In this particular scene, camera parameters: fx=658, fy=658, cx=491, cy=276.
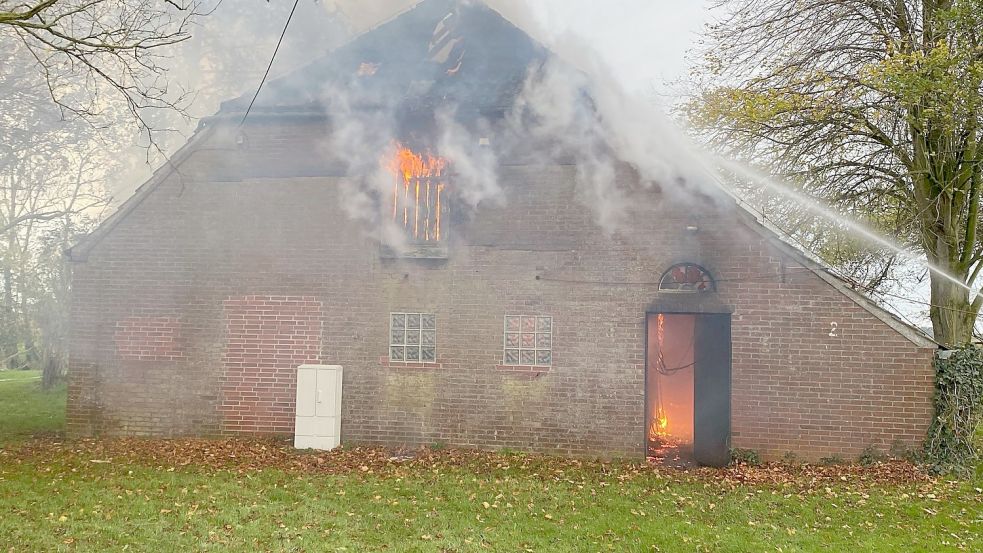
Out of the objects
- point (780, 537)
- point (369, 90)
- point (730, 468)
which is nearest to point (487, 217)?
point (369, 90)

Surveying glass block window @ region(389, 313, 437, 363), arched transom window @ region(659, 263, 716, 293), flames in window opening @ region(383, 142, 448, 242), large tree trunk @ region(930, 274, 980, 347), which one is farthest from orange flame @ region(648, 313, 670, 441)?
flames in window opening @ region(383, 142, 448, 242)

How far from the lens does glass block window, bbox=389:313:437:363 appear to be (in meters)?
10.5

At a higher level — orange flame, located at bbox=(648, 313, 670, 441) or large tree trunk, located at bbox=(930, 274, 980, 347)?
large tree trunk, located at bbox=(930, 274, 980, 347)

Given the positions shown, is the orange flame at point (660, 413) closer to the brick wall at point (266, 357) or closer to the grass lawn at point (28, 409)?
the brick wall at point (266, 357)

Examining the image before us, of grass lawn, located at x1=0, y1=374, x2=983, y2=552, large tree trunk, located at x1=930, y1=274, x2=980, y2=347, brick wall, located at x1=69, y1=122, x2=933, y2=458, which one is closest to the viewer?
grass lawn, located at x1=0, y1=374, x2=983, y2=552

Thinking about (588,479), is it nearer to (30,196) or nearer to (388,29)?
(388,29)

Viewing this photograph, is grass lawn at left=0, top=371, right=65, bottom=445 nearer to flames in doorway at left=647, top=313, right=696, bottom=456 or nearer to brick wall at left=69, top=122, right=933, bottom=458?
brick wall at left=69, top=122, right=933, bottom=458

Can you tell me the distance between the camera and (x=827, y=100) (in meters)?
10.3

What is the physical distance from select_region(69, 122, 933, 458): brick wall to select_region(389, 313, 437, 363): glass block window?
14 cm

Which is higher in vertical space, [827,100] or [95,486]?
[827,100]

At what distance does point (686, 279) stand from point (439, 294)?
12.5 ft

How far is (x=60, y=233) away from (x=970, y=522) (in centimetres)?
2360

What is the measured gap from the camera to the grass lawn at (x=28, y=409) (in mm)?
12117

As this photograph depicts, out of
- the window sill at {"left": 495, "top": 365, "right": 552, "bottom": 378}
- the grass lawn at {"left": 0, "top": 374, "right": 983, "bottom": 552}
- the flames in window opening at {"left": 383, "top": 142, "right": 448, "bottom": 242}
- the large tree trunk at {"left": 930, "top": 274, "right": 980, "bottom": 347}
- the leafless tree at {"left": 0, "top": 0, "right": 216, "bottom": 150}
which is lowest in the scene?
the grass lawn at {"left": 0, "top": 374, "right": 983, "bottom": 552}
